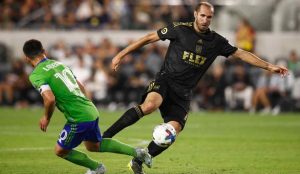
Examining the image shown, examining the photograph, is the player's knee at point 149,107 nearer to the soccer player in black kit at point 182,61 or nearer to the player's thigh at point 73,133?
the soccer player in black kit at point 182,61

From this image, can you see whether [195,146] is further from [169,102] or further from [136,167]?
[136,167]

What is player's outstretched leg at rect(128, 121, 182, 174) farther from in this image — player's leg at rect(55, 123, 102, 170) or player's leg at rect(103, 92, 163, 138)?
player's leg at rect(55, 123, 102, 170)

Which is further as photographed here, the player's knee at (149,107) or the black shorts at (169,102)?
the black shorts at (169,102)

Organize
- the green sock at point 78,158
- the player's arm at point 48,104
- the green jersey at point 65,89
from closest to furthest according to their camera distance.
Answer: the player's arm at point 48,104 → the green jersey at point 65,89 → the green sock at point 78,158

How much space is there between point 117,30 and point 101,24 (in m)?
0.61

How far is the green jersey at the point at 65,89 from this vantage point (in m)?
8.98

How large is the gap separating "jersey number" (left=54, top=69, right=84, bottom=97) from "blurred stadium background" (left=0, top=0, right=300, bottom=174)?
22.8 ft

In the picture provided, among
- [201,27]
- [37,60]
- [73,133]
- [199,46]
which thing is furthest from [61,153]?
[201,27]

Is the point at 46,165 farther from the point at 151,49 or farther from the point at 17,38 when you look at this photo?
the point at 17,38

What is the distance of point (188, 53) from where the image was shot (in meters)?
10.3

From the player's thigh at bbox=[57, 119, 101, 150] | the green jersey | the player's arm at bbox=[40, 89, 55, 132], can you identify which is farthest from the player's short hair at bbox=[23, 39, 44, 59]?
the player's thigh at bbox=[57, 119, 101, 150]

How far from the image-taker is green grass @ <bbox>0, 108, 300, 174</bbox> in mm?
10820

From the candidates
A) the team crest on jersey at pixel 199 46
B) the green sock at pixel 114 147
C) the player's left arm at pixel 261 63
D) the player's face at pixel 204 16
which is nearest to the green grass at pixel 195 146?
the green sock at pixel 114 147

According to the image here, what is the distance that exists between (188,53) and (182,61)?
0.14 m
